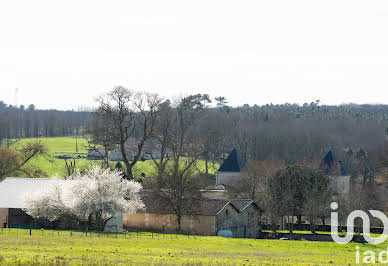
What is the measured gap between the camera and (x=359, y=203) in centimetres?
6525

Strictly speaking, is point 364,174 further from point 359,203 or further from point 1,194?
point 1,194

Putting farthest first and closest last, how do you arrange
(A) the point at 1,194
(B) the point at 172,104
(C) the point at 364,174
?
(C) the point at 364,174 → (B) the point at 172,104 → (A) the point at 1,194

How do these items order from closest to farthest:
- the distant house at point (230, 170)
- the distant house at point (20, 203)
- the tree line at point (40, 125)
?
1. the distant house at point (20, 203)
2. the distant house at point (230, 170)
3. the tree line at point (40, 125)

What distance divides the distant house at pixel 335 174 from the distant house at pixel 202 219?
2429 centimetres

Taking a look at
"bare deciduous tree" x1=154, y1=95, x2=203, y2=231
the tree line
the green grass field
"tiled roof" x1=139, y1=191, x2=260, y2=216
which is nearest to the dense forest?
the green grass field

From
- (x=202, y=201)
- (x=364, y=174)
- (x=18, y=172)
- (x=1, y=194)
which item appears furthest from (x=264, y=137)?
(x=1, y=194)

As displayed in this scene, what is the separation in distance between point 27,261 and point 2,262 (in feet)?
2.89

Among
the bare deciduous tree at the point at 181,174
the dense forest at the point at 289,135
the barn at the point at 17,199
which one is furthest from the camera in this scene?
the dense forest at the point at 289,135

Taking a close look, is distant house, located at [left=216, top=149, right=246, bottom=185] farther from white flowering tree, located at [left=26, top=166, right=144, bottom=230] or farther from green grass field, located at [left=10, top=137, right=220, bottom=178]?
white flowering tree, located at [left=26, top=166, right=144, bottom=230]

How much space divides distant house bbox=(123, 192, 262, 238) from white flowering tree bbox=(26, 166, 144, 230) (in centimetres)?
498

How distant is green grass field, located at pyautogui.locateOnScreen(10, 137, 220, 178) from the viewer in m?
96.5

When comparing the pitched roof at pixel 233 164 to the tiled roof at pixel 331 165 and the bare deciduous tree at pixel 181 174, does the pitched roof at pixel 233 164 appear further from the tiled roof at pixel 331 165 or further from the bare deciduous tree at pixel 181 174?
the tiled roof at pixel 331 165

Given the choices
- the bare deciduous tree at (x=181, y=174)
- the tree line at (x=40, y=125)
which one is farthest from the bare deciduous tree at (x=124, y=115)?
the tree line at (x=40, y=125)

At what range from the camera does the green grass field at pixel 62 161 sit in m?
96.5
